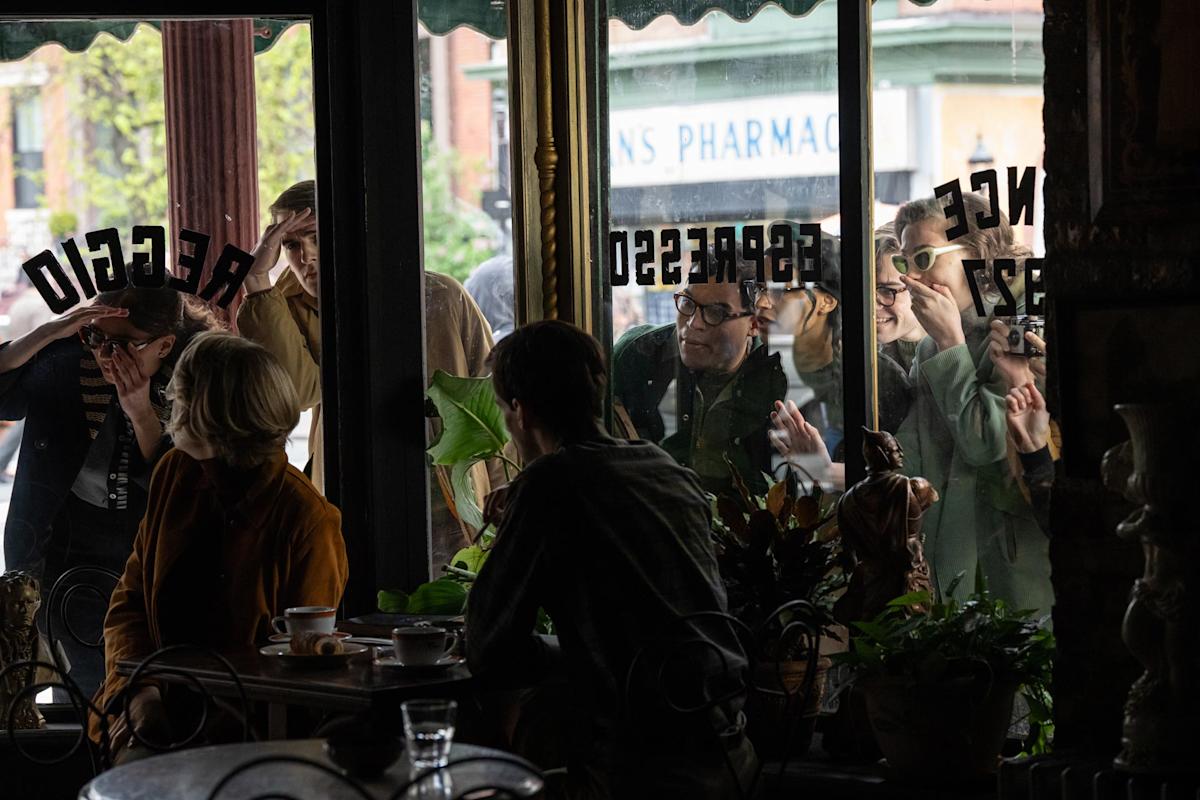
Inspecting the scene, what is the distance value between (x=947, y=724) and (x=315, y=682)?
1342 mm

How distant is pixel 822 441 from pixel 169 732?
5.85 ft

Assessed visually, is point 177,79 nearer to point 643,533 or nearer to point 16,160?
point 16,160

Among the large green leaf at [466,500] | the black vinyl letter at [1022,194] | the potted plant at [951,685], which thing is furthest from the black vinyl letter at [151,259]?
the black vinyl letter at [1022,194]

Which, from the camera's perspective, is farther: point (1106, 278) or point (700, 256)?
point (700, 256)

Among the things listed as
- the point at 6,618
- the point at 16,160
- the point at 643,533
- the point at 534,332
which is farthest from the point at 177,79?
the point at 643,533

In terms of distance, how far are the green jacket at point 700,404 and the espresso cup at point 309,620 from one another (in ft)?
4.37

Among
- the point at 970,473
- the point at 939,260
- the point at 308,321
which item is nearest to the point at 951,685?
the point at 970,473

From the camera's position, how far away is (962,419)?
3861 millimetres

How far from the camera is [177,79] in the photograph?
4.15m

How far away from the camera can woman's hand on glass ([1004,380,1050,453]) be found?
12.4 ft

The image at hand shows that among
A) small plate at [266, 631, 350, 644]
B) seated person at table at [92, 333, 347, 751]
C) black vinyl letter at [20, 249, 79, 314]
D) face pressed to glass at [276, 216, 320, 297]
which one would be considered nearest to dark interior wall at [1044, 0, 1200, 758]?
small plate at [266, 631, 350, 644]

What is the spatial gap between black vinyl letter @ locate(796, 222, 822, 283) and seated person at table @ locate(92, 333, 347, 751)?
54.5 inches

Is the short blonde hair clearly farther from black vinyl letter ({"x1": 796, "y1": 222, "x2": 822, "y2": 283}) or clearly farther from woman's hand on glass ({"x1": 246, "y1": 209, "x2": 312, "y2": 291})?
black vinyl letter ({"x1": 796, "y1": 222, "x2": 822, "y2": 283})

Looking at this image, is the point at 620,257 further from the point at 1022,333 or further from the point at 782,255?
the point at 1022,333
